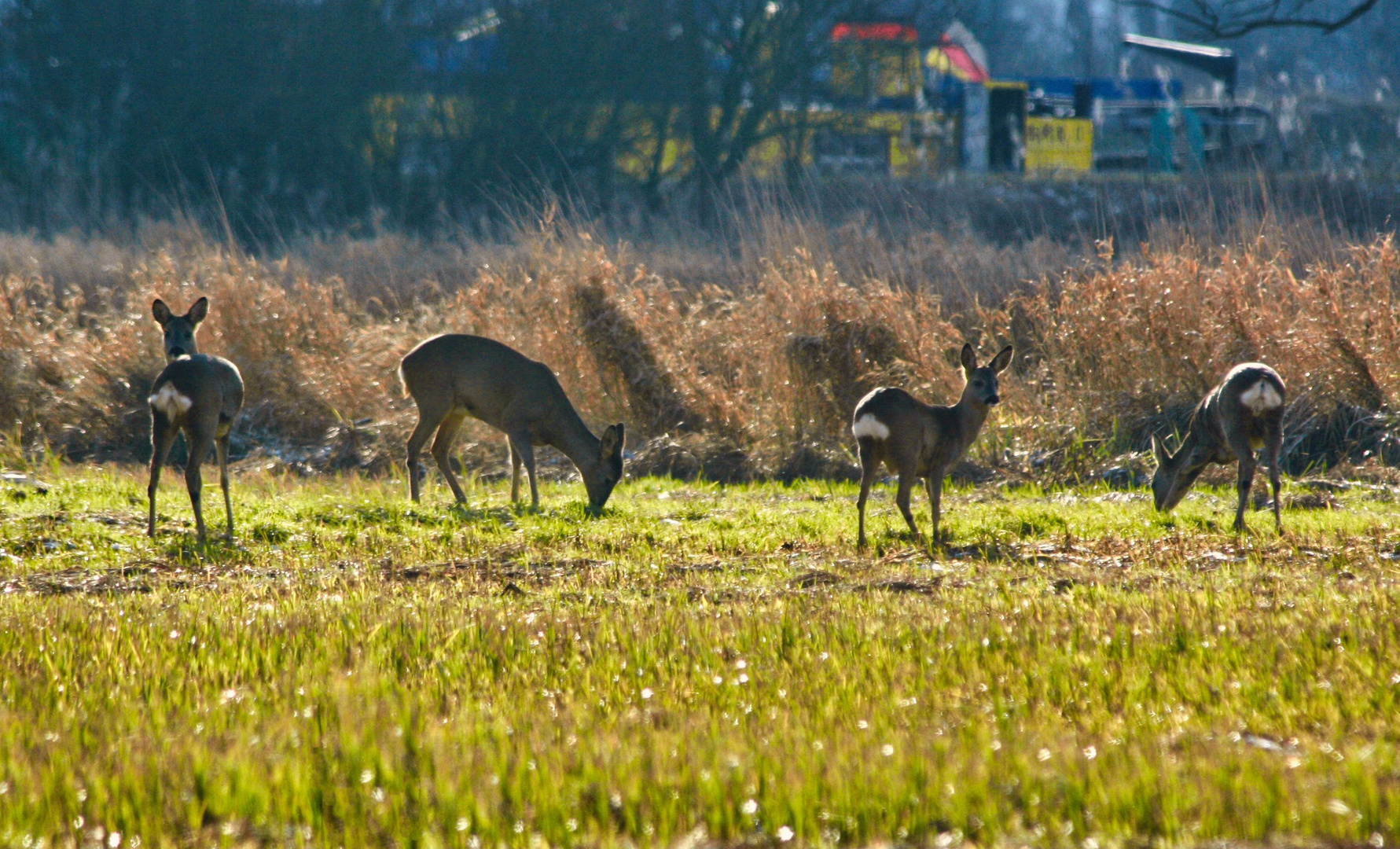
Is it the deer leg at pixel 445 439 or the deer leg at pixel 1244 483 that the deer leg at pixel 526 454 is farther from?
the deer leg at pixel 1244 483

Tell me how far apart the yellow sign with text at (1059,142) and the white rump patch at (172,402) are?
37.5 meters

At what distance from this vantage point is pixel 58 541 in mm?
8758

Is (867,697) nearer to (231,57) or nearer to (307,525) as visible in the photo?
(307,525)

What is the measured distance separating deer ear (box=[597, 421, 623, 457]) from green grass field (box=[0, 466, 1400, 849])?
7.72 ft

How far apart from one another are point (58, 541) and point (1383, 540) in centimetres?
787

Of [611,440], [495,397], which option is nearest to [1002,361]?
[611,440]

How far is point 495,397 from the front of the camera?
11.7 meters

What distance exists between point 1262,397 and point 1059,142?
36.4 metres

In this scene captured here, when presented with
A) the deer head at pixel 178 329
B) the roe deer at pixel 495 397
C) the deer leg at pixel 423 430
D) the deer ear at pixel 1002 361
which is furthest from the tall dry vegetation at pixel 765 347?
the deer head at pixel 178 329

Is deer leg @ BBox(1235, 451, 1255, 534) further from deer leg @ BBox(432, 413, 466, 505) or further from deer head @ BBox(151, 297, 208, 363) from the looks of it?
deer head @ BBox(151, 297, 208, 363)

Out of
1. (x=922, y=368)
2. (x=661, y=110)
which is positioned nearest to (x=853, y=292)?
(x=922, y=368)

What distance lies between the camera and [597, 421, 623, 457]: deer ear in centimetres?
1141

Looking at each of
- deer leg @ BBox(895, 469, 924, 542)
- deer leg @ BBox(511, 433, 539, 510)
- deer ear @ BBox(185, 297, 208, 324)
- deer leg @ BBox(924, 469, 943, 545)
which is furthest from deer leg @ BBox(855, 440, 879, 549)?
deer ear @ BBox(185, 297, 208, 324)

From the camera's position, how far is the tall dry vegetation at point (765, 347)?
13.3m
